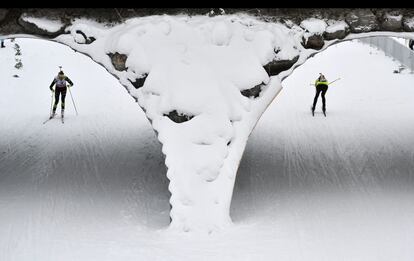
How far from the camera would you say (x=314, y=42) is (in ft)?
37.3

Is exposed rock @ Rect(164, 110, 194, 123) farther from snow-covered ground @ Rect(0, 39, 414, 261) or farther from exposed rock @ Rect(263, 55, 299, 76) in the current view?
snow-covered ground @ Rect(0, 39, 414, 261)

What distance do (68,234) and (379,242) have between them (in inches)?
203

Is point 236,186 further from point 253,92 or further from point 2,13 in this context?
point 2,13

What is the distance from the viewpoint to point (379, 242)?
1009cm

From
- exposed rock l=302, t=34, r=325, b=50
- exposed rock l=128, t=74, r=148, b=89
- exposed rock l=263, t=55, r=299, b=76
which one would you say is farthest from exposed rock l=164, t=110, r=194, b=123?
exposed rock l=302, t=34, r=325, b=50

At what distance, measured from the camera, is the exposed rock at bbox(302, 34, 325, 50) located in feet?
37.1

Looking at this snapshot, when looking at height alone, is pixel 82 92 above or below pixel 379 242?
below

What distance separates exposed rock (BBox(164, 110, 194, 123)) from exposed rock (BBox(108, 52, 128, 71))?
3.96 ft

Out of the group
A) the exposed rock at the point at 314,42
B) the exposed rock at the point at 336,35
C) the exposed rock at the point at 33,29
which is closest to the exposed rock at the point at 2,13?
the exposed rock at the point at 33,29

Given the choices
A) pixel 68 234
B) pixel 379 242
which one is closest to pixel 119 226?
pixel 68 234

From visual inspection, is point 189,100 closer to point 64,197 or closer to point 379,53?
point 64,197

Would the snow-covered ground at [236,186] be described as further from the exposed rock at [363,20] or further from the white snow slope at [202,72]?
the exposed rock at [363,20]

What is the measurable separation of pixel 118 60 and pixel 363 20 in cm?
446

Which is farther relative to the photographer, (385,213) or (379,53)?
(379,53)
